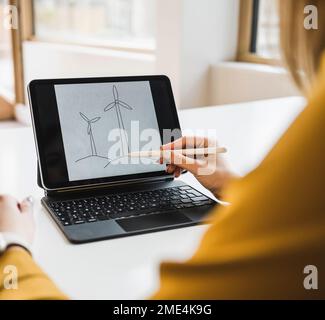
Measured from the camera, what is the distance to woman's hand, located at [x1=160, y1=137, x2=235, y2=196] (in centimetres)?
86

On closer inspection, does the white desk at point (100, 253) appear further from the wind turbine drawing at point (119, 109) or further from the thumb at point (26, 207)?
the wind turbine drawing at point (119, 109)

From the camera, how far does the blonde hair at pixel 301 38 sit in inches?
18.1

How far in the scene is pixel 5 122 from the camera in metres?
3.96

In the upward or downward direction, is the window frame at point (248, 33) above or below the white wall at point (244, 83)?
above

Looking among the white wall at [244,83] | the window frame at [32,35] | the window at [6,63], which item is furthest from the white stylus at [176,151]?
the window at [6,63]

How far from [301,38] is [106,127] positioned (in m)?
0.45

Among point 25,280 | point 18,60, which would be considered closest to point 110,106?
point 25,280

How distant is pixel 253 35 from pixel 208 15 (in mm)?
274

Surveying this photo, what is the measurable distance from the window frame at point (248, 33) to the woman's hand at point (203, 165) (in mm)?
1807

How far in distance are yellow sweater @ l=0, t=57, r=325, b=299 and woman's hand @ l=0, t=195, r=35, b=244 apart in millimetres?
301

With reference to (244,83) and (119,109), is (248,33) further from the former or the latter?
(119,109)

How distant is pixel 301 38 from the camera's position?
476 mm

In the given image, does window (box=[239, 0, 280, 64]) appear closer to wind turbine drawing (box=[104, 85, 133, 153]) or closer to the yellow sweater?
Answer: wind turbine drawing (box=[104, 85, 133, 153])
